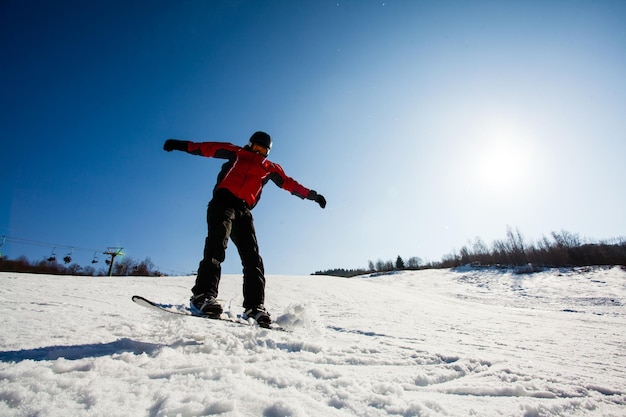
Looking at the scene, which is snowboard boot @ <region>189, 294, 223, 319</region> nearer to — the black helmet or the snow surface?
the snow surface

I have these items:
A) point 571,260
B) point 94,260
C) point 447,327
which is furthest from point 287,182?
point 571,260

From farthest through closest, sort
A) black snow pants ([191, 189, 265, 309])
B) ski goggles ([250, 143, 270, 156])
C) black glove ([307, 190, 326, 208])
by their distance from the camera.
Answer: black glove ([307, 190, 326, 208]) < ski goggles ([250, 143, 270, 156]) < black snow pants ([191, 189, 265, 309])

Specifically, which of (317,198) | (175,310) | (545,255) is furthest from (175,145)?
(545,255)

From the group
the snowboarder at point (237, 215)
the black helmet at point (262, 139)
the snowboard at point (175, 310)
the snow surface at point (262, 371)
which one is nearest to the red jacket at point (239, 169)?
the snowboarder at point (237, 215)

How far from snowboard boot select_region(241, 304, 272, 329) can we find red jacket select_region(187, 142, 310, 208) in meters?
1.08

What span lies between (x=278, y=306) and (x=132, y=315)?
207cm

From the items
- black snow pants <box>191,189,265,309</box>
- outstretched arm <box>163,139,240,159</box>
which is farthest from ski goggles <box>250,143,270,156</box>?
black snow pants <box>191,189,265,309</box>

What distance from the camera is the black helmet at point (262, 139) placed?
3072 mm

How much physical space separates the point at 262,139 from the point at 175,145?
913mm

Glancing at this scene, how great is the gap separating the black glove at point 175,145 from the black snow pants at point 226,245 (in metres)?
0.63

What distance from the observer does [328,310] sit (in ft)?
13.1

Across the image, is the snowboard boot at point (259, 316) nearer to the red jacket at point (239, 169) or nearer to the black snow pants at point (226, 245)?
the black snow pants at point (226, 245)

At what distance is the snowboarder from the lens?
2.26 m

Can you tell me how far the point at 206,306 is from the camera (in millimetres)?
2041
